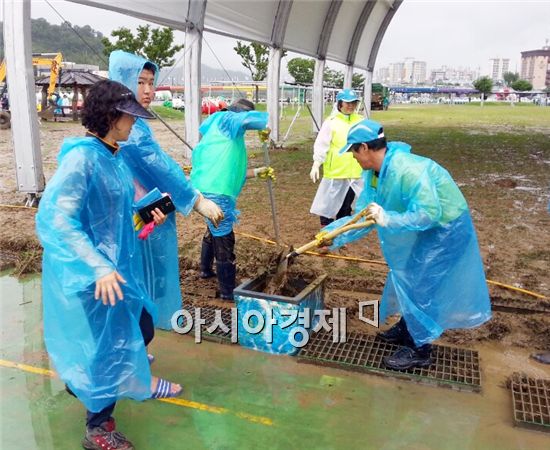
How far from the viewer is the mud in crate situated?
3.13 m

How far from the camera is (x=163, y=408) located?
2.72m

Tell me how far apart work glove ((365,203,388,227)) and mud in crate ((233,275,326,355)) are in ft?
2.25

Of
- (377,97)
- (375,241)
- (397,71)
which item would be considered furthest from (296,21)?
(397,71)

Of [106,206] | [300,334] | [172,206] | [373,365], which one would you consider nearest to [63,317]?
[106,206]

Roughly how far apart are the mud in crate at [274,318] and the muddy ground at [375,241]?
441 mm

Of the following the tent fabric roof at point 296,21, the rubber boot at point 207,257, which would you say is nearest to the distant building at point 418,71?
the tent fabric roof at point 296,21

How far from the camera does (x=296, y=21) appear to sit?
1267 centimetres

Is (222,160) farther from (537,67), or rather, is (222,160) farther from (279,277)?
(537,67)

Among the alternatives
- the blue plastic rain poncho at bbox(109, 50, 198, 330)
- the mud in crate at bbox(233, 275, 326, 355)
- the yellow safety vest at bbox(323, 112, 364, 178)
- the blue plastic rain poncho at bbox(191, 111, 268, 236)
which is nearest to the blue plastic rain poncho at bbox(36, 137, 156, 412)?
the blue plastic rain poncho at bbox(109, 50, 198, 330)

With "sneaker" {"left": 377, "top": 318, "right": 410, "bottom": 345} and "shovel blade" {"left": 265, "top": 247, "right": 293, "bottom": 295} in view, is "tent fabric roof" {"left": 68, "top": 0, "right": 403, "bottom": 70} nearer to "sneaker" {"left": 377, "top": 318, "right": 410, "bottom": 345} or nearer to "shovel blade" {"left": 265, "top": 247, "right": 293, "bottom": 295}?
"shovel blade" {"left": 265, "top": 247, "right": 293, "bottom": 295}

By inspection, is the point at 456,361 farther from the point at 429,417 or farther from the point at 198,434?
the point at 198,434

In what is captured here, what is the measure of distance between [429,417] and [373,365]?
0.51 metres

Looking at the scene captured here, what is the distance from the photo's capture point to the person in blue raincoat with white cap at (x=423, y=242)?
276 centimetres

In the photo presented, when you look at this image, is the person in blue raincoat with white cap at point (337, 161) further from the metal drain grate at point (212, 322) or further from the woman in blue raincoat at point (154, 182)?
the woman in blue raincoat at point (154, 182)
